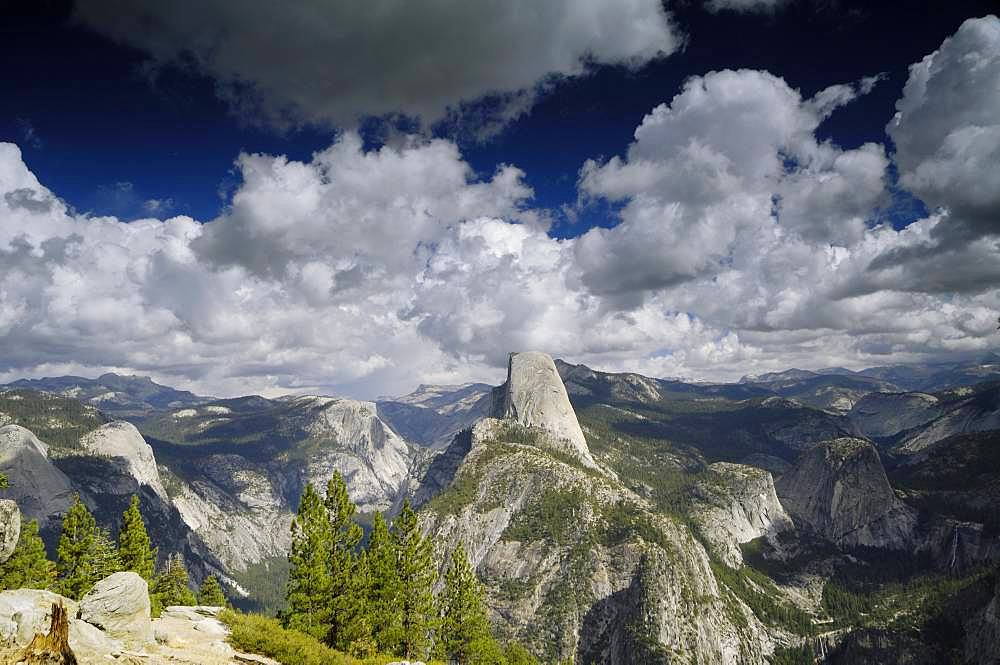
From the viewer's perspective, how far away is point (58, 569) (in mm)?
44031

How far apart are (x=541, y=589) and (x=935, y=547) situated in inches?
6390

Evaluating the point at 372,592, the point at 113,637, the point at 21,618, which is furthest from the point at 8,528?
the point at 372,592

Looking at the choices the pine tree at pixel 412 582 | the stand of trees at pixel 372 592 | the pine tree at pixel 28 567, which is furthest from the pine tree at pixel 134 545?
the pine tree at pixel 412 582

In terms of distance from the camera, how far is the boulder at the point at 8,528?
33438 mm

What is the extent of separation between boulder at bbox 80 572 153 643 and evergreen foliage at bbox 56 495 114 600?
92.5ft

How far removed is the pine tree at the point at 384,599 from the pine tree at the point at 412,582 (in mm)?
807

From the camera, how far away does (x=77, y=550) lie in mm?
43875

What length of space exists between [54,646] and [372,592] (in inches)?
1037

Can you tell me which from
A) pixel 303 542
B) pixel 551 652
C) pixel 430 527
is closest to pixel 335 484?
pixel 303 542

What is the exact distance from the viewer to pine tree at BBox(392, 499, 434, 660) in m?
38.4

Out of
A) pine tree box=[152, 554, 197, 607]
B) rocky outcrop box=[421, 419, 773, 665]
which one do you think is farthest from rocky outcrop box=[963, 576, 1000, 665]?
pine tree box=[152, 554, 197, 607]

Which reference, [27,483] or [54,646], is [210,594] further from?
[27,483]

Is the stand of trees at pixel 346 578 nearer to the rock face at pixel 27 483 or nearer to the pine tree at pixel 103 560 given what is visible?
the pine tree at pixel 103 560

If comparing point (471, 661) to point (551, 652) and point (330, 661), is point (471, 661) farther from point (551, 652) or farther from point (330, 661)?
point (551, 652)
